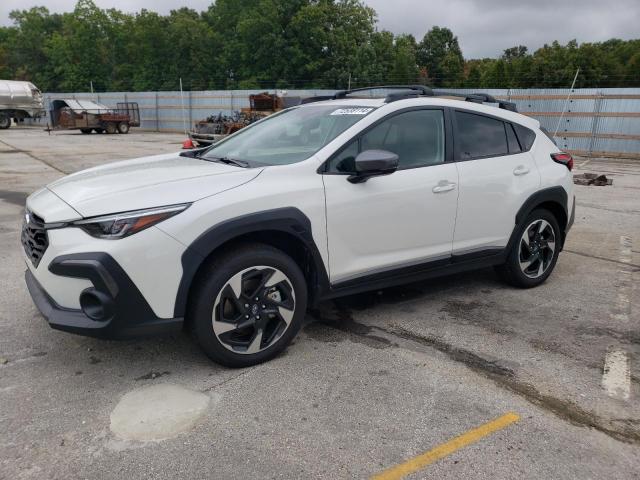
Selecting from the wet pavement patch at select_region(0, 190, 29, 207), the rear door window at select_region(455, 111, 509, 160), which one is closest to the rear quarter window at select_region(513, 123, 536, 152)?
the rear door window at select_region(455, 111, 509, 160)

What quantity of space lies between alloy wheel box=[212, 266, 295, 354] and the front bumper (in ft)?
1.00

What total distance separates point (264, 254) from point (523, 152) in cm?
269

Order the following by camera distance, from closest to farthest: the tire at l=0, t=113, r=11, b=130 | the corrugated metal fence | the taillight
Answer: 1. the taillight
2. the corrugated metal fence
3. the tire at l=0, t=113, r=11, b=130

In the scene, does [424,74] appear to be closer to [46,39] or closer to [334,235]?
[46,39]

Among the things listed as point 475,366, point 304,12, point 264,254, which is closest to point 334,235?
point 264,254

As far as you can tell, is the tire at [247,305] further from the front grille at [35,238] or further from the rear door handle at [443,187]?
the rear door handle at [443,187]

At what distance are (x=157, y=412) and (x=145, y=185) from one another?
1.28 metres

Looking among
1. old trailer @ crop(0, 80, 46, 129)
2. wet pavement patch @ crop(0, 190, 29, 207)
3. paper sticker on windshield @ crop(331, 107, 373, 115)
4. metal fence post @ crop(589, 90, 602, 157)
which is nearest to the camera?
paper sticker on windshield @ crop(331, 107, 373, 115)

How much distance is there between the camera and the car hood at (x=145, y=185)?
2.96 m

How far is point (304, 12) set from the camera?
5256 cm

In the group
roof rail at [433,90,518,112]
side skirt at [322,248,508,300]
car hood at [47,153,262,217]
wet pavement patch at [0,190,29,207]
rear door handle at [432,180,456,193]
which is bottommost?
wet pavement patch at [0,190,29,207]

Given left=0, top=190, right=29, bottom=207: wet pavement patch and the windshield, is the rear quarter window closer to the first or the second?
the windshield

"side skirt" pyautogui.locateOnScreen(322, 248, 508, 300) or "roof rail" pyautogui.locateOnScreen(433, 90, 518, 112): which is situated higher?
"roof rail" pyautogui.locateOnScreen(433, 90, 518, 112)

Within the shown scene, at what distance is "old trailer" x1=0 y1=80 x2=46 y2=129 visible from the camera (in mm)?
35875
